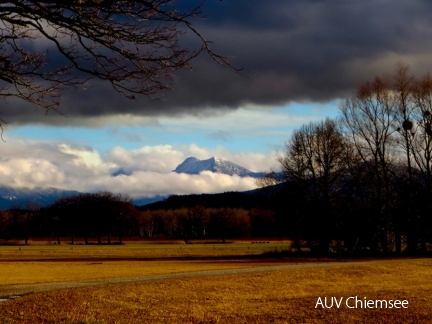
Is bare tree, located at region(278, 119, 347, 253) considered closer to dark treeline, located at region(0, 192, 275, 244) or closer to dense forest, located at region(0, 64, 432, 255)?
dense forest, located at region(0, 64, 432, 255)

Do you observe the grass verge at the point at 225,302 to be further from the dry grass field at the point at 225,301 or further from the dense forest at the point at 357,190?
the dense forest at the point at 357,190

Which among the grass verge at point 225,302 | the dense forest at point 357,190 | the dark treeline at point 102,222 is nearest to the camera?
the grass verge at point 225,302

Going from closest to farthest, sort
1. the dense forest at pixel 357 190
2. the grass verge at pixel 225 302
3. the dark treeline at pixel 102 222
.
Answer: the grass verge at pixel 225 302 → the dense forest at pixel 357 190 → the dark treeline at pixel 102 222

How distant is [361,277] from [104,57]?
25587mm

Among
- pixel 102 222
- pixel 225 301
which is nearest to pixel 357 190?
pixel 225 301

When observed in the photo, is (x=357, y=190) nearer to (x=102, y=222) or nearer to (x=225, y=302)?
(x=225, y=302)

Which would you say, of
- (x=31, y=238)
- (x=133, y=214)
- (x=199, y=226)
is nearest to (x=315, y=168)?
(x=133, y=214)

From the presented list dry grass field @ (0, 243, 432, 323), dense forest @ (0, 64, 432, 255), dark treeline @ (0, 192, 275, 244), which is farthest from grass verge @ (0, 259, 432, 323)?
dark treeline @ (0, 192, 275, 244)

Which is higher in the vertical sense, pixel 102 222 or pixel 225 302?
pixel 102 222

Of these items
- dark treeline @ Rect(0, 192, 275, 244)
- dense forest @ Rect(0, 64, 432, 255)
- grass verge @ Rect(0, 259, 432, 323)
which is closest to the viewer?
grass verge @ Rect(0, 259, 432, 323)

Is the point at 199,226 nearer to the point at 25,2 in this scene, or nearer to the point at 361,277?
the point at 361,277

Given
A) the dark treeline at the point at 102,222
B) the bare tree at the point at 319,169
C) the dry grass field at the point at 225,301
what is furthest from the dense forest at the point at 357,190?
the dark treeline at the point at 102,222

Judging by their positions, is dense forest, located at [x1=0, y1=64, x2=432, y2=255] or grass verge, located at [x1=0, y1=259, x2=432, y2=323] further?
dense forest, located at [x1=0, y1=64, x2=432, y2=255]

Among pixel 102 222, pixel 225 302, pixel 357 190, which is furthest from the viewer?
pixel 102 222
